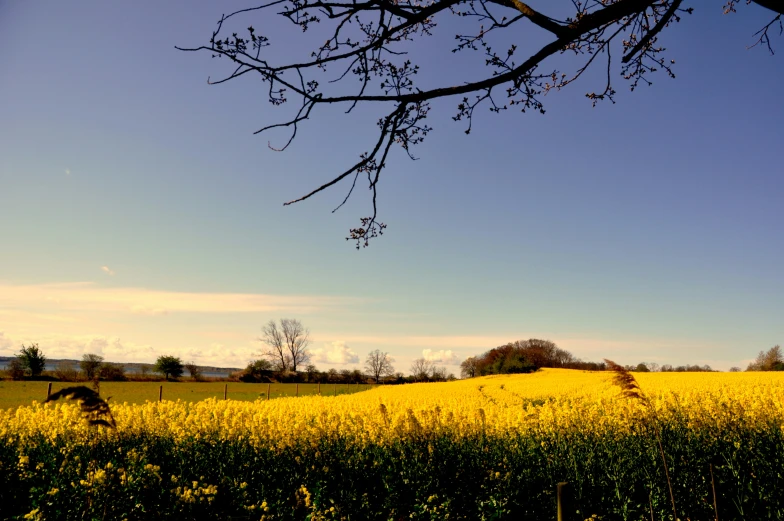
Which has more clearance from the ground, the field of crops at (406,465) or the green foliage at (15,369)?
the field of crops at (406,465)

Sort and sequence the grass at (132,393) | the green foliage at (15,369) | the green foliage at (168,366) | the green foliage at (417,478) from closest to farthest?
the green foliage at (417,478) → the grass at (132,393) → the green foliage at (15,369) → the green foliage at (168,366)

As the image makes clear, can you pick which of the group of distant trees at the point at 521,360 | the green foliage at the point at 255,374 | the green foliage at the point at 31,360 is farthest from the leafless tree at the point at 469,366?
the green foliage at the point at 31,360

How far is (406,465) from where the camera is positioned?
24.5ft

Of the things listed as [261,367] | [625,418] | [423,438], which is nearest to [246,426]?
[423,438]

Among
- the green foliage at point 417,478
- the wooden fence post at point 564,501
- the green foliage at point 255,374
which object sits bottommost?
the green foliage at point 255,374

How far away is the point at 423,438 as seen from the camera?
346 inches

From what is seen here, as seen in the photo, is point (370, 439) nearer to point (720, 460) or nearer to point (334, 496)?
point (334, 496)

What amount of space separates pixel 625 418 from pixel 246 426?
771cm

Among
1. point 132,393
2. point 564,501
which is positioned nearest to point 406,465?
point 564,501

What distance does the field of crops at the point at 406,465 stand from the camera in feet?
20.1

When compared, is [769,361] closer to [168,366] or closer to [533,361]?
[533,361]

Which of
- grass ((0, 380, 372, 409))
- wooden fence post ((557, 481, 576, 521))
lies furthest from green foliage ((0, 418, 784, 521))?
grass ((0, 380, 372, 409))

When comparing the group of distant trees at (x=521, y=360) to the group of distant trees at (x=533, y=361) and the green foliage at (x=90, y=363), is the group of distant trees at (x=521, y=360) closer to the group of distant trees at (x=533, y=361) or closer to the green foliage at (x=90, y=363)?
the group of distant trees at (x=533, y=361)

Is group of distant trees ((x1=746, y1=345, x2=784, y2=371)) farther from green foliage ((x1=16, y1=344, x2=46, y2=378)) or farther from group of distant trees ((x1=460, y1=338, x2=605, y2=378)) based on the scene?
green foliage ((x1=16, y1=344, x2=46, y2=378))
